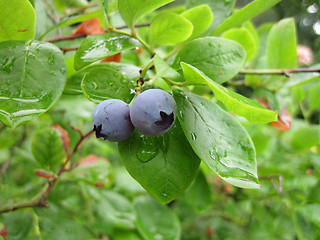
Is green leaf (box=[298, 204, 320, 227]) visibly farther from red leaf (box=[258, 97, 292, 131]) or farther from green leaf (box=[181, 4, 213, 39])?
green leaf (box=[181, 4, 213, 39])

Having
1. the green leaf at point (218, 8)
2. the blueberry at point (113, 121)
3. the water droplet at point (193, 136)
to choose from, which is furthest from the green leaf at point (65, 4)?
the water droplet at point (193, 136)

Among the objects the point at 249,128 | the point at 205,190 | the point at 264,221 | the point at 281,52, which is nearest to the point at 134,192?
the point at 205,190

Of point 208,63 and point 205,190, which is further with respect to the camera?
point 205,190

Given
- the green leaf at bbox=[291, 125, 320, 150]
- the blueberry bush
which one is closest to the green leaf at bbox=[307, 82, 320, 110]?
the green leaf at bbox=[291, 125, 320, 150]

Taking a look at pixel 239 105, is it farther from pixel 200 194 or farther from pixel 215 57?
pixel 200 194

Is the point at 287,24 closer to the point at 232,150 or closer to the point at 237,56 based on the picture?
the point at 237,56

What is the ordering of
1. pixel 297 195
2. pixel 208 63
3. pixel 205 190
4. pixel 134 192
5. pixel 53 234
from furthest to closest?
pixel 297 195 < pixel 134 192 < pixel 205 190 < pixel 53 234 < pixel 208 63
